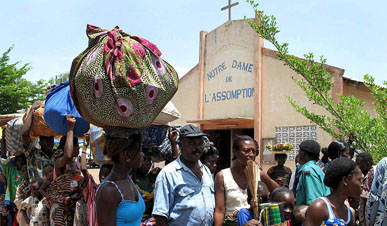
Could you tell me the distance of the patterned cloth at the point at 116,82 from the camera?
2.63 metres

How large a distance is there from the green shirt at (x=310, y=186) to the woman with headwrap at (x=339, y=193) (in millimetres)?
1434

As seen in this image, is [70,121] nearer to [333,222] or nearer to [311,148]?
[333,222]

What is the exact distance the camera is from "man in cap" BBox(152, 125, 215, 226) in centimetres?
339

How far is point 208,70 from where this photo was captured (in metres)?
13.2

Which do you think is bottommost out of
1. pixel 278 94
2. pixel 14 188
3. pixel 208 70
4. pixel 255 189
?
pixel 14 188

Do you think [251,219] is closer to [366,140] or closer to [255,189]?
[255,189]

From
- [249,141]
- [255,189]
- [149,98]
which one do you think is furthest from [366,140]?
[149,98]

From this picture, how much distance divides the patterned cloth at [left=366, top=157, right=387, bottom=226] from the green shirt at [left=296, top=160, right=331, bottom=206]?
0.90 m

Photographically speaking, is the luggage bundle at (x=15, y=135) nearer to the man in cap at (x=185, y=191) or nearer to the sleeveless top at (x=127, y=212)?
the man in cap at (x=185, y=191)

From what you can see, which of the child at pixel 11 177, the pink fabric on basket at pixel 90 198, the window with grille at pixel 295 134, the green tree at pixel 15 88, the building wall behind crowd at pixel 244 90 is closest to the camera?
the pink fabric on basket at pixel 90 198

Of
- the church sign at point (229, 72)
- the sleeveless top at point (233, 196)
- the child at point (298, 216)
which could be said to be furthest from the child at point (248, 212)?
the church sign at point (229, 72)

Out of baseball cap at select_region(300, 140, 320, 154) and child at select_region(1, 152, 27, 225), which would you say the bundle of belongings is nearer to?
baseball cap at select_region(300, 140, 320, 154)

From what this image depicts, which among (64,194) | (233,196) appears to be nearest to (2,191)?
(64,194)

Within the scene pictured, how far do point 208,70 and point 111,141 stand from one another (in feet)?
34.9
